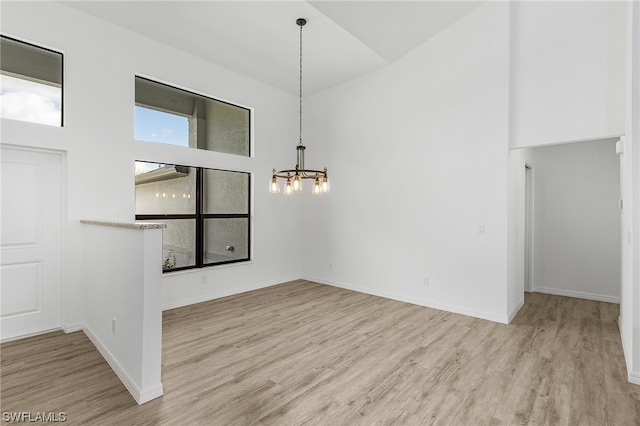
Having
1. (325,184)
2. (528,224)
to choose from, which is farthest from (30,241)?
(528,224)

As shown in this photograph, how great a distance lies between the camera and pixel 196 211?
192 inches

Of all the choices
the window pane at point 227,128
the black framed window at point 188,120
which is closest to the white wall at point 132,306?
the black framed window at point 188,120

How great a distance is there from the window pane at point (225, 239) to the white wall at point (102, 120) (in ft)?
0.86

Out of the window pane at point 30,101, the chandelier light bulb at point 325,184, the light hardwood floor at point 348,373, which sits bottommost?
the light hardwood floor at point 348,373

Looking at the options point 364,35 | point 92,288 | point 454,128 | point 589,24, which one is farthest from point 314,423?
A: point 589,24

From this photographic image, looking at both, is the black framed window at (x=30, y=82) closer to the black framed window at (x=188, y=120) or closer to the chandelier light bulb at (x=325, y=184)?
the black framed window at (x=188, y=120)

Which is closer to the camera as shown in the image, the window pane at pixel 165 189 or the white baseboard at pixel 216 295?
the window pane at pixel 165 189

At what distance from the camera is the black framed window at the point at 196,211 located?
440 cm

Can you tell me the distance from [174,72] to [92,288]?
3.02m

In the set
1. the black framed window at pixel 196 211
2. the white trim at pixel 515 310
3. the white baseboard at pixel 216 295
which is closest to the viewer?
the white trim at pixel 515 310

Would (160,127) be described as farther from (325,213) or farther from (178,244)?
(325,213)

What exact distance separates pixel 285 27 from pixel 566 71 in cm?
339

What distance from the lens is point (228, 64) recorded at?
501 centimetres

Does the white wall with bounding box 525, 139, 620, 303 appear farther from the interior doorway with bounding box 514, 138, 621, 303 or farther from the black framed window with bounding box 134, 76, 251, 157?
the black framed window with bounding box 134, 76, 251, 157
